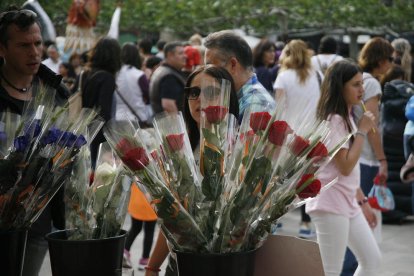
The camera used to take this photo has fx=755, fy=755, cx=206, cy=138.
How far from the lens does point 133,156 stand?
224 cm

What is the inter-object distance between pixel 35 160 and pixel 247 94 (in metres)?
1.63

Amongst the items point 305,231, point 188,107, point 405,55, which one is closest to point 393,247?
point 305,231

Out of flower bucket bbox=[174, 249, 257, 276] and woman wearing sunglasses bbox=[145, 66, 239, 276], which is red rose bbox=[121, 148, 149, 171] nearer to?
flower bucket bbox=[174, 249, 257, 276]

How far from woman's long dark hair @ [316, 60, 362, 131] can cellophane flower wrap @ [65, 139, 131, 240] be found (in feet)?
7.76

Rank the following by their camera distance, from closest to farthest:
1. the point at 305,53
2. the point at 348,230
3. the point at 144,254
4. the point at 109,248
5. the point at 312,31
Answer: the point at 109,248
the point at 348,230
the point at 144,254
the point at 305,53
the point at 312,31

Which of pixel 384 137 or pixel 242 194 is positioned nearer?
pixel 242 194

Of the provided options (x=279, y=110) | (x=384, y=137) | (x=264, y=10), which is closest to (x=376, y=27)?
(x=264, y=10)

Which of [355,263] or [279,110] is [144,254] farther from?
[279,110]

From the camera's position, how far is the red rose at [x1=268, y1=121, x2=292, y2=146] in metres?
2.25

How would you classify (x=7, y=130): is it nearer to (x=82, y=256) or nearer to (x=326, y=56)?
(x=82, y=256)

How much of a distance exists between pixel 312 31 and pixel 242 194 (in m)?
21.5

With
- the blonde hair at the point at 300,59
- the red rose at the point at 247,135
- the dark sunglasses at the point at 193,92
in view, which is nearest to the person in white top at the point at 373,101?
the blonde hair at the point at 300,59

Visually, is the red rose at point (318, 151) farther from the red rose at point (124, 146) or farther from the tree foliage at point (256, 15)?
the tree foliage at point (256, 15)

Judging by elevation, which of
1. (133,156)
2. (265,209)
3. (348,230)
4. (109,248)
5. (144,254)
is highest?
(133,156)
